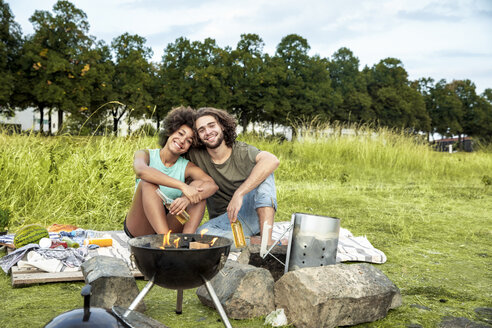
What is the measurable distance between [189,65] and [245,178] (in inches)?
988

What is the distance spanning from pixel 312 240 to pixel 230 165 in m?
1.16

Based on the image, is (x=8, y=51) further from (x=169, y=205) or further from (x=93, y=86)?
(x=169, y=205)

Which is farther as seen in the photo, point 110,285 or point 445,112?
point 445,112

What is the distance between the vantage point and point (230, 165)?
3.57m

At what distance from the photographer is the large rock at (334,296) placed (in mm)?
2195

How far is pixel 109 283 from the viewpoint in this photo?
2.33 meters

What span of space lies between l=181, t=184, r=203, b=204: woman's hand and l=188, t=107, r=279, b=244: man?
23cm

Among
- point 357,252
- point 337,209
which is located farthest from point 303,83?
point 357,252

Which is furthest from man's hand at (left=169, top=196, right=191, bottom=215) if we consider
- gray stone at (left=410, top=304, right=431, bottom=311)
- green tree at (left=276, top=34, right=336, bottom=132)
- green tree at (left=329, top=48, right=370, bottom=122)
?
green tree at (left=329, top=48, right=370, bottom=122)

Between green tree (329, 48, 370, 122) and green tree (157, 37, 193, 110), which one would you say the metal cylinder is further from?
green tree (329, 48, 370, 122)

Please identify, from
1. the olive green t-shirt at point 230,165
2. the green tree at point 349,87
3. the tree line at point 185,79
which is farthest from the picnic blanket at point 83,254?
the green tree at point 349,87

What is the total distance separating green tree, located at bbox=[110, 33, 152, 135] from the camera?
26219mm

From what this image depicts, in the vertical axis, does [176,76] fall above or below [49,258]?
above

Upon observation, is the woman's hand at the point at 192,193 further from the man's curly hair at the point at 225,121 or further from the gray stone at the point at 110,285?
the gray stone at the point at 110,285
